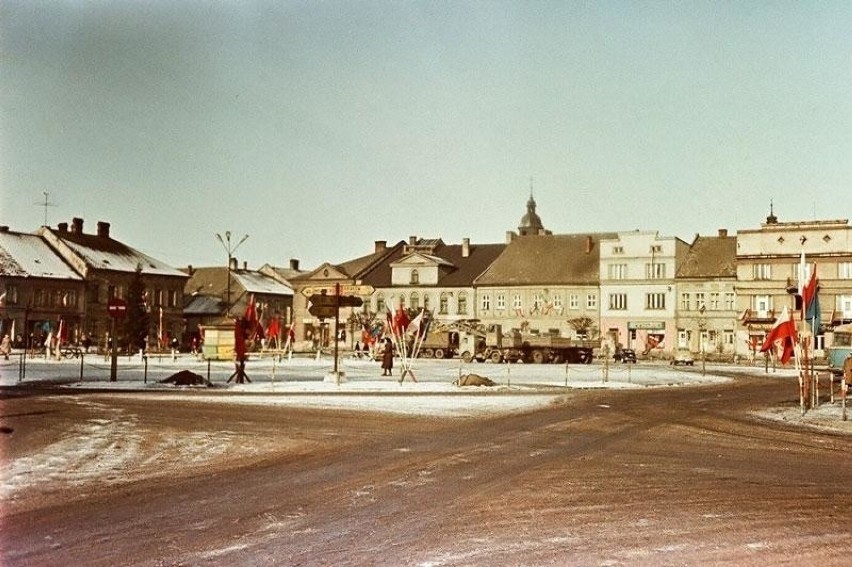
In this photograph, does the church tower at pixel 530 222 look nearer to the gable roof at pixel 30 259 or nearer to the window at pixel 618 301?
the window at pixel 618 301

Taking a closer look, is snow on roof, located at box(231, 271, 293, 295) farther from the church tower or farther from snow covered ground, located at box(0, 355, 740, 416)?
snow covered ground, located at box(0, 355, 740, 416)

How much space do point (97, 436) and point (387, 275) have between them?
3180 inches

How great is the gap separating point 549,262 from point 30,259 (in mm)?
46779

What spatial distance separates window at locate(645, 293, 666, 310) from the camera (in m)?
83.4

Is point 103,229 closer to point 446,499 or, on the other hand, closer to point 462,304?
point 462,304

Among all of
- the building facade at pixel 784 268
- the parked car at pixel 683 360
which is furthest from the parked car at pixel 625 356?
the building facade at pixel 784 268

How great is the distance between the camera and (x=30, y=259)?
84000mm

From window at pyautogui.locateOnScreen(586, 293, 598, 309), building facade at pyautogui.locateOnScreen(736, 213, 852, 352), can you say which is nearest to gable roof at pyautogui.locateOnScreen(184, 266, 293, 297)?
window at pyautogui.locateOnScreen(586, 293, 598, 309)

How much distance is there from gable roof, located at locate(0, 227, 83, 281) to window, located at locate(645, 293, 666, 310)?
5079 centimetres

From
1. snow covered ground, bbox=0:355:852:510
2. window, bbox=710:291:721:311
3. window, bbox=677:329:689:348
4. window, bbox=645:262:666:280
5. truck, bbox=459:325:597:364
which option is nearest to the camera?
snow covered ground, bbox=0:355:852:510

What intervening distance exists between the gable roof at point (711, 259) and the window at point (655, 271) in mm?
1455

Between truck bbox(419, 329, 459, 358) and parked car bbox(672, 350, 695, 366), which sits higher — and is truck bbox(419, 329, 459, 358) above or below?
above

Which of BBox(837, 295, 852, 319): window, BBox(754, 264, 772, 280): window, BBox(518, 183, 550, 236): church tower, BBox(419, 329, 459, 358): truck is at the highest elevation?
BBox(518, 183, 550, 236): church tower

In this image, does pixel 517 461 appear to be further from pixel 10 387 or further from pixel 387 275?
pixel 387 275
